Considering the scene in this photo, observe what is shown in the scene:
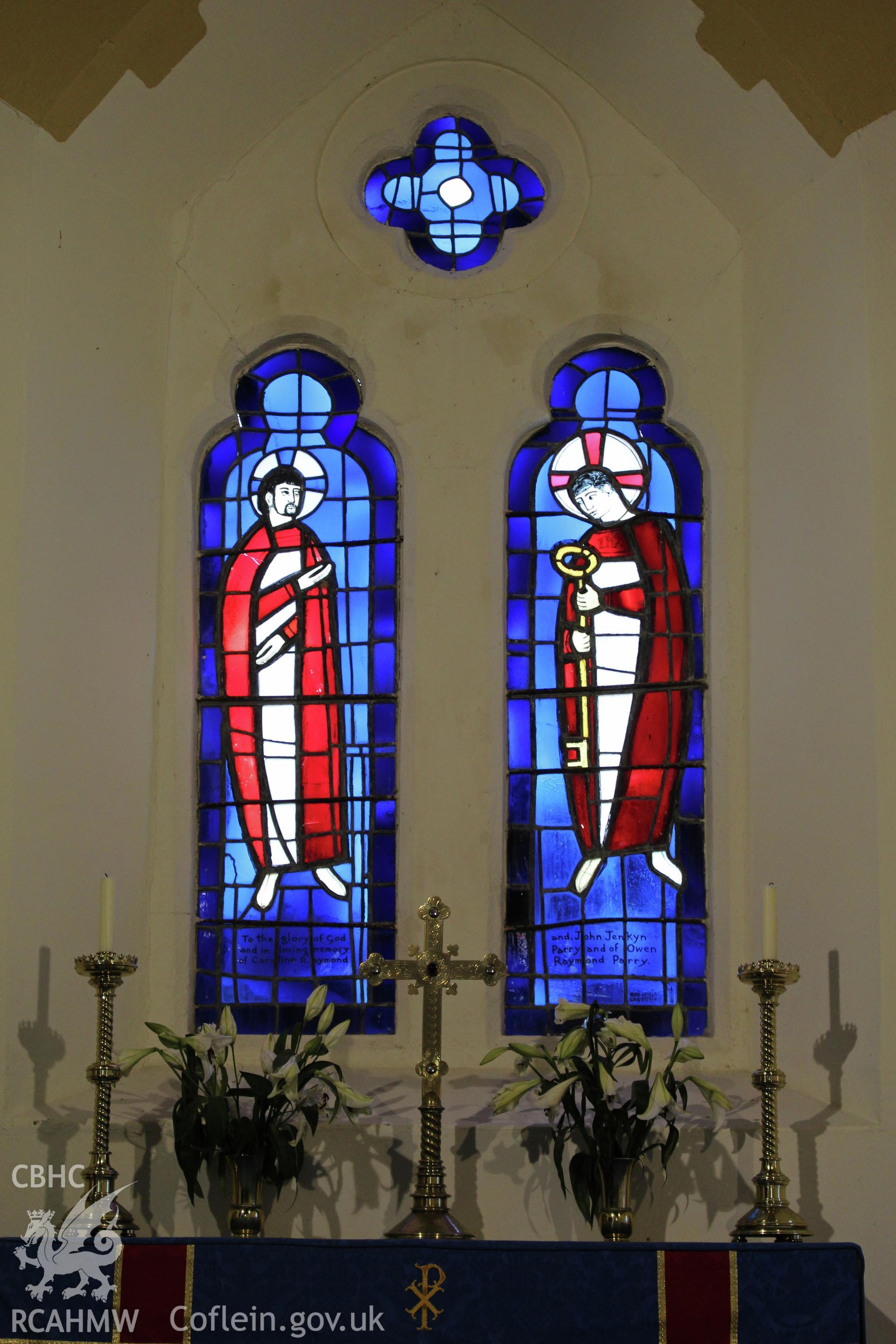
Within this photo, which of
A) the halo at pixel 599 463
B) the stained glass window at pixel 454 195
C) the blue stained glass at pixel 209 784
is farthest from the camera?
the stained glass window at pixel 454 195

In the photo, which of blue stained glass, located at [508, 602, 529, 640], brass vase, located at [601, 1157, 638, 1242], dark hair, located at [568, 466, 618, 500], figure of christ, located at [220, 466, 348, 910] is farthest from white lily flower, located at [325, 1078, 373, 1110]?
dark hair, located at [568, 466, 618, 500]

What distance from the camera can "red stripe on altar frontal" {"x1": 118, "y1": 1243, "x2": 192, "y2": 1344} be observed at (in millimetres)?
3537

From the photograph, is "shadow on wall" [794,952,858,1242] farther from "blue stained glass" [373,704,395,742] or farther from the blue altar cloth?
"blue stained glass" [373,704,395,742]

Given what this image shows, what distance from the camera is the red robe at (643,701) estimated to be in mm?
5629

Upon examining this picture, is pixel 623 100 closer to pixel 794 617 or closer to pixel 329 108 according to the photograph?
pixel 329 108

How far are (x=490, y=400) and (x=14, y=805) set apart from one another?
213 cm

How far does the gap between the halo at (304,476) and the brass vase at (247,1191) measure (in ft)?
7.66

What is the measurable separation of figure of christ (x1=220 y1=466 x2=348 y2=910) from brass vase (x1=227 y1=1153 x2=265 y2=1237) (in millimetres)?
1237

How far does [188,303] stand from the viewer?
6062mm

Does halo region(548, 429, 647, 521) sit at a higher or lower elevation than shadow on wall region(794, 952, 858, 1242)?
higher

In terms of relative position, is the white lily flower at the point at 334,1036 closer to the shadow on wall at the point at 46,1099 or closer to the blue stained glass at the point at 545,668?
the shadow on wall at the point at 46,1099

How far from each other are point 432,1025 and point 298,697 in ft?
5.38

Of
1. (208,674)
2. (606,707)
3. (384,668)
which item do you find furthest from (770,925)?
(208,674)

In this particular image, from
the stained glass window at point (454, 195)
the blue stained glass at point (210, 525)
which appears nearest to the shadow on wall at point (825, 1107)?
the blue stained glass at point (210, 525)
